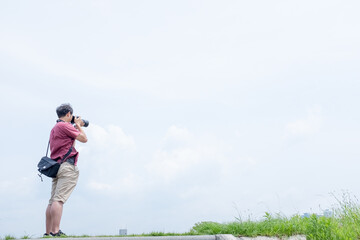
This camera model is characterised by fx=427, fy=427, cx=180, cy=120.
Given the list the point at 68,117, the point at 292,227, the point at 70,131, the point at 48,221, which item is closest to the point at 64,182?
the point at 48,221

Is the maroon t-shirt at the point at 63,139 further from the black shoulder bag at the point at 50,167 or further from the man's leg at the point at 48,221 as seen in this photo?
the man's leg at the point at 48,221

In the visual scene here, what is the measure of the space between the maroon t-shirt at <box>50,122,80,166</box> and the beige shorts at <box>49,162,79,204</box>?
0.22m

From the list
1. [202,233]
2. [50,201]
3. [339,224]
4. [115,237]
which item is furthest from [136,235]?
[339,224]

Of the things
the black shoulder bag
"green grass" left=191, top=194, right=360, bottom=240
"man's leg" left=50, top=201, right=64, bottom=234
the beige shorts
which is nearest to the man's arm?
the black shoulder bag

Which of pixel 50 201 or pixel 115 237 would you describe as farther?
pixel 50 201

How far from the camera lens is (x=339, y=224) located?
797 cm

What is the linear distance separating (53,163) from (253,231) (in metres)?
3.76

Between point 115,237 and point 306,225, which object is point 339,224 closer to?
point 306,225

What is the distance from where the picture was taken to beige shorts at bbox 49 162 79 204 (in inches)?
300

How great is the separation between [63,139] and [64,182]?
0.79m

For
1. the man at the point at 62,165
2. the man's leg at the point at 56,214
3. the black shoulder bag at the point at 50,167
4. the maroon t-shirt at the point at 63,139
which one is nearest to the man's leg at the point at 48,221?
the man at the point at 62,165

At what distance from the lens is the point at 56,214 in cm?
753

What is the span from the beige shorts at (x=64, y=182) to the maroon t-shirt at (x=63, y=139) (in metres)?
0.22

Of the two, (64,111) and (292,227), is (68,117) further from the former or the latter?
(292,227)
